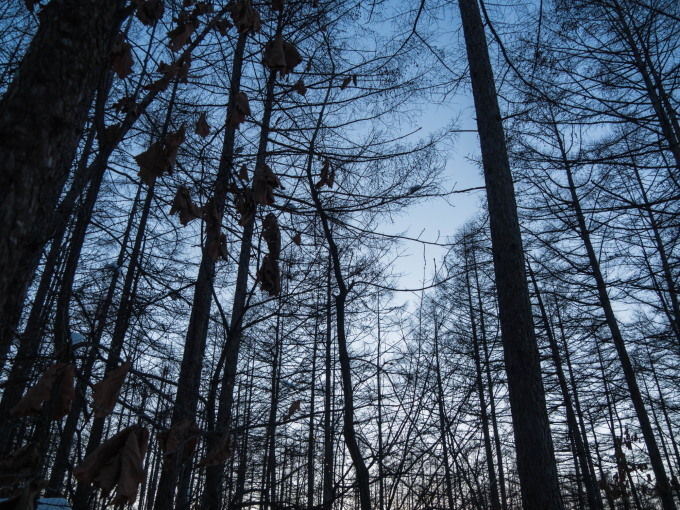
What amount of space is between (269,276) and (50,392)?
1074 mm

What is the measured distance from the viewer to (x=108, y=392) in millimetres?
1578

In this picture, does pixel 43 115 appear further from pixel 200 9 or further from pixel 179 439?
pixel 200 9

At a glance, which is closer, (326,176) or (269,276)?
(269,276)

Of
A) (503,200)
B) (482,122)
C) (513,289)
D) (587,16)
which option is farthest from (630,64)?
(513,289)

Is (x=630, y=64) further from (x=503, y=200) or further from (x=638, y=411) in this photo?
(x=638, y=411)

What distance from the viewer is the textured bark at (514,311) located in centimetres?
355

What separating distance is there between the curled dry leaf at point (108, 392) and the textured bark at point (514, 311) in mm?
3252

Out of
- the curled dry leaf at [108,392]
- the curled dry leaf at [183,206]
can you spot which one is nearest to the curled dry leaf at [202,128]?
the curled dry leaf at [183,206]

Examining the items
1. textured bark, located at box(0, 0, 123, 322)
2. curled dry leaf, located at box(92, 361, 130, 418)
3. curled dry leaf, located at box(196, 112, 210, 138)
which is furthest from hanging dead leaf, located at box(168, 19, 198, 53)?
curled dry leaf, located at box(92, 361, 130, 418)

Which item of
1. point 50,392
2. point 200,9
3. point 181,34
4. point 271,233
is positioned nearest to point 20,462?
point 50,392

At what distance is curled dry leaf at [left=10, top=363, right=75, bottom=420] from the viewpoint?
152 cm

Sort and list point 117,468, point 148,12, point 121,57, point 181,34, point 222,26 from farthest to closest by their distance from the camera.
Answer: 1. point 222,26
2. point 181,34
3. point 148,12
4. point 121,57
5. point 117,468

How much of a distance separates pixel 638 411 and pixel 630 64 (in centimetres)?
687

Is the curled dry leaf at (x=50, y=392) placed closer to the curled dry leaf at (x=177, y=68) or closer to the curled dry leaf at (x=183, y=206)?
the curled dry leaf at (x=183, y=206)
